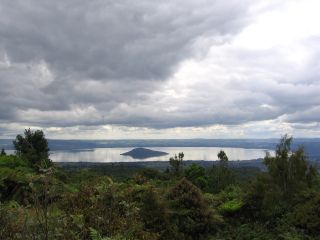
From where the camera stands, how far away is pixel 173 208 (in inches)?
474

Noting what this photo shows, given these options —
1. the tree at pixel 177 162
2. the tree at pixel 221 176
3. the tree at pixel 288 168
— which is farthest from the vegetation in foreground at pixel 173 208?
the tree at pixel 177 162

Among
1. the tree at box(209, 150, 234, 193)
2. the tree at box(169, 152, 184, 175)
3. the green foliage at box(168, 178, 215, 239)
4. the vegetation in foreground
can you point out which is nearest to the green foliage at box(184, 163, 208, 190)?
the tree at box(209, 150, 234, 193)

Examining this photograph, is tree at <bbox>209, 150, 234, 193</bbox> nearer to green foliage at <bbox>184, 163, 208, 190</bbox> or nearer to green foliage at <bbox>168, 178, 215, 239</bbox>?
green foliage at <bbox>184, 163, 208, 190</bbox>

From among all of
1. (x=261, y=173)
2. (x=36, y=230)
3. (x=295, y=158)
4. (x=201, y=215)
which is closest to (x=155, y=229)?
(x=201, y=215)

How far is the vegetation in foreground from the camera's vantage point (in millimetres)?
7703

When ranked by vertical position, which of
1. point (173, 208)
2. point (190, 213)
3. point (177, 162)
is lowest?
point (190, 213)

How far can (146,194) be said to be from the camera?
10906 mm

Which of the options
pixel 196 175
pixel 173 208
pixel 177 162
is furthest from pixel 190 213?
pixel 177 162

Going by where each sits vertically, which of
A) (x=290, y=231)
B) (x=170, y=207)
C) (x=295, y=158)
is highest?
(x=295, y=158)

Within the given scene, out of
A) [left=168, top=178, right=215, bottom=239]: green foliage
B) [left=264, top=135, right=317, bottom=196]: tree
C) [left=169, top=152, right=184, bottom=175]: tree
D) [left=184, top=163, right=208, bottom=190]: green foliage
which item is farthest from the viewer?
[left=169, top=152, right=184, bottom=175]: tree

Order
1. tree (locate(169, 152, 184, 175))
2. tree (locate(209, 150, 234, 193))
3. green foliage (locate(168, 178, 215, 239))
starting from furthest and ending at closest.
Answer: tree (locate(169, 152, 184, 175)) → tree (locate(209, 150, 234, 193)) → green foliage (locate(168, 178, 215, 239))

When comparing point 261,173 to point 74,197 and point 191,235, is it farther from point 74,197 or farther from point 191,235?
point 74,197

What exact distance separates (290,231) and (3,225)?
9148mm

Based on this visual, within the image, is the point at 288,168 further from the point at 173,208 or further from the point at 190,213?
the point at 173,208
